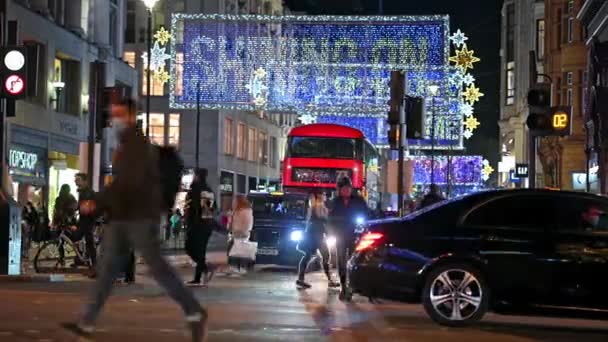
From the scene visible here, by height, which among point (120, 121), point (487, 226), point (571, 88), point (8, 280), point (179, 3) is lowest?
point (8, 280)

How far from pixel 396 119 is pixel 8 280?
316 inches

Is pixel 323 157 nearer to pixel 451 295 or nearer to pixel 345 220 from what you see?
pixel 345 220

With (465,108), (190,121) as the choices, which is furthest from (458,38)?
(190,121)

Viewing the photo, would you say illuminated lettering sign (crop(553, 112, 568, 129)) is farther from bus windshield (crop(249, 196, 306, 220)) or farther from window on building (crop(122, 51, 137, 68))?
window on building (crop(122, 51, 137, 68))

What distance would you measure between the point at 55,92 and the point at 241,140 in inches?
1292

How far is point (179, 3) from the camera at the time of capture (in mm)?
64938

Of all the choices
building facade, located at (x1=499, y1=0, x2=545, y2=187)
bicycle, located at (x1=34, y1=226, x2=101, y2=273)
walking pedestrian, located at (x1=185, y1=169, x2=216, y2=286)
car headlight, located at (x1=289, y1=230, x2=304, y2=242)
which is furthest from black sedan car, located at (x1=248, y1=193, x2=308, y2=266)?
building facade, located at (x1=499, y1=0, x2=545, y2=187)

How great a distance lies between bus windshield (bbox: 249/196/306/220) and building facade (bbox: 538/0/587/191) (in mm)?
18970

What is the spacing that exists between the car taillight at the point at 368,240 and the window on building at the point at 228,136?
55.7 meters

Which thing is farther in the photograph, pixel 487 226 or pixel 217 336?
pixel 487 226

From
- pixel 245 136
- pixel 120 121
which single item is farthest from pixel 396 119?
pixel 245 136

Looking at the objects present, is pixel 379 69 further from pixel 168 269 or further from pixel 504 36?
pixel 504 36

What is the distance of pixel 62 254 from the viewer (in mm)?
19328

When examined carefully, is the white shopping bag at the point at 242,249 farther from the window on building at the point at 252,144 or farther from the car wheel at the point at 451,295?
the window on building at the point at 252,144
